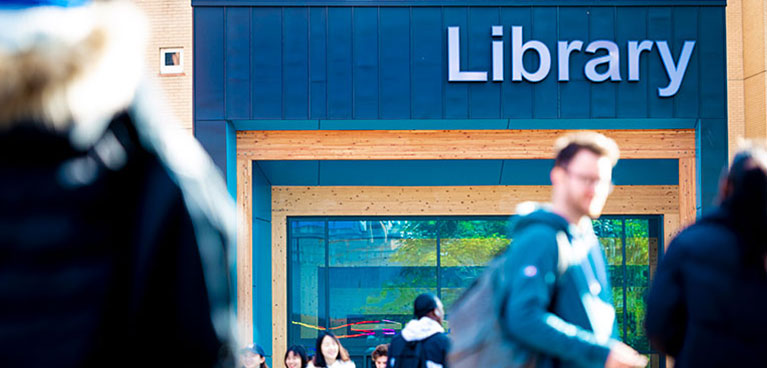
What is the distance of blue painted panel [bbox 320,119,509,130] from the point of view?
12547 mm

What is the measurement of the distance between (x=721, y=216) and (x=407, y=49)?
977cm

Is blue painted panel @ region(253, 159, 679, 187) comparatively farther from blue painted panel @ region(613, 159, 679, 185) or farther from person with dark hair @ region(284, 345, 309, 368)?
person with dark hair @ region(284, 345, 309, 368)

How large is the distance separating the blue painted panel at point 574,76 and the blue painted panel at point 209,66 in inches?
205

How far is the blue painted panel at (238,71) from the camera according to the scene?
1248 centimetres

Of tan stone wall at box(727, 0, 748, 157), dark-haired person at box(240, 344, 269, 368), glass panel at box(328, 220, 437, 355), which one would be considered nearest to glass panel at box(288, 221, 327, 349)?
glass panel at box(328, 220, 437, 355)

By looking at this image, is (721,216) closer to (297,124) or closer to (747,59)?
(297,124)

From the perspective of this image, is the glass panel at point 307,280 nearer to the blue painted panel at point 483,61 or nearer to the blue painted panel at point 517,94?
the blue painted panel at point 483,61

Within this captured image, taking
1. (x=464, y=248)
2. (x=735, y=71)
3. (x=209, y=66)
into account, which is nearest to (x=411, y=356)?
(x=209, y=66)

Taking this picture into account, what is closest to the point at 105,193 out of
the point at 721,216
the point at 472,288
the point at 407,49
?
the point at 472,288

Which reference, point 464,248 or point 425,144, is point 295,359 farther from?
point 464,248

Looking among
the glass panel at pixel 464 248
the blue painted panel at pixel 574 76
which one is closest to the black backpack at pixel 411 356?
the blue painted panel at pixel 574 76

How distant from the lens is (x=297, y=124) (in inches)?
497

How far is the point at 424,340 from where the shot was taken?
6.88 metres

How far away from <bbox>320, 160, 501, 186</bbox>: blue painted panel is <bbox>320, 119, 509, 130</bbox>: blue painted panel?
139cm
